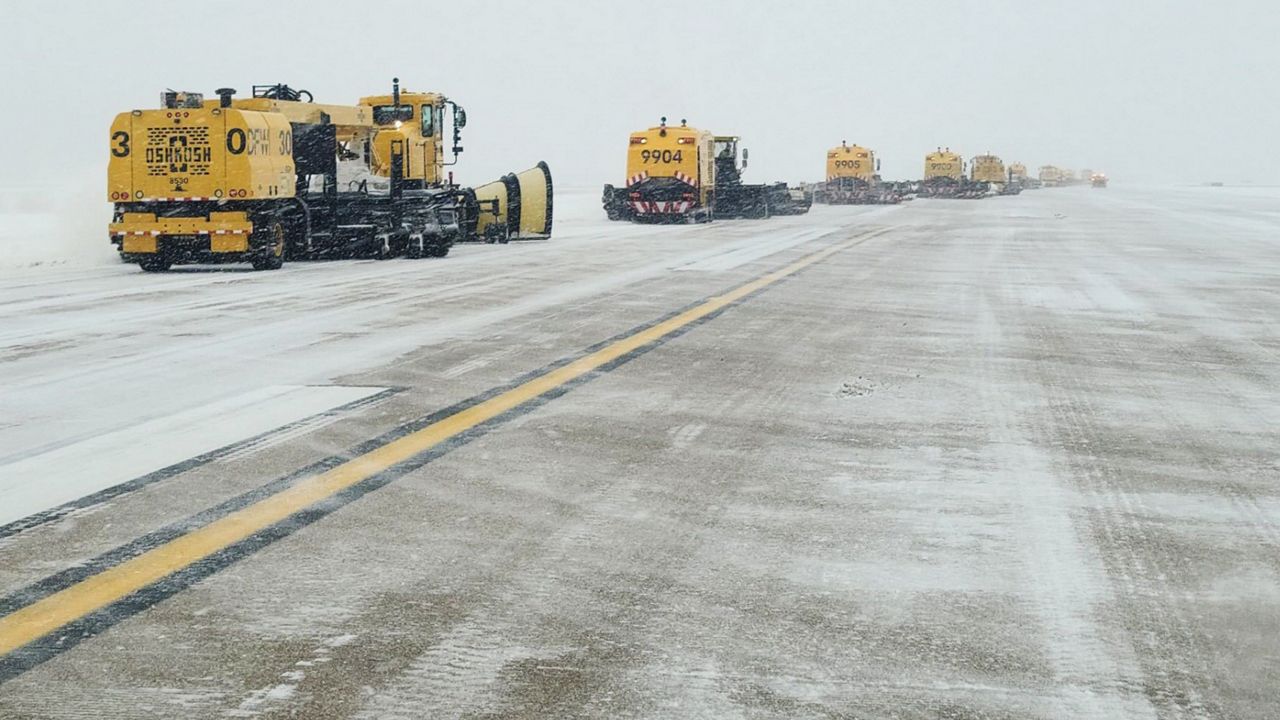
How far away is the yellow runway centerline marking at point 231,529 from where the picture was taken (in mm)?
3707

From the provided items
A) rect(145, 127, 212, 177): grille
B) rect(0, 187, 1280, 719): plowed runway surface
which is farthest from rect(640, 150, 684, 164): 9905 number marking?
rect(0, 187, 1280, 719): plowed runway surface

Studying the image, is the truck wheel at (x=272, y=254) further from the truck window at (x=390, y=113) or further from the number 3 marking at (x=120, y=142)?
the truck window at (x=390, y=113)

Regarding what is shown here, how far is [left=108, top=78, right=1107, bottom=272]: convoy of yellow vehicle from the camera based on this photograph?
63.5ft

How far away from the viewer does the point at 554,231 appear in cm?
3391

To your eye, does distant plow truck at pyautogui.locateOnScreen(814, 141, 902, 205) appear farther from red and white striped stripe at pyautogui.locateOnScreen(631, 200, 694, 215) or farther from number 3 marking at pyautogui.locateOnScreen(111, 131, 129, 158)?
number 3 marking at pyautogui.locateOnScreen(111, 131, 129, 158)

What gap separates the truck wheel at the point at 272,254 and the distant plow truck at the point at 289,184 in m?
0.02

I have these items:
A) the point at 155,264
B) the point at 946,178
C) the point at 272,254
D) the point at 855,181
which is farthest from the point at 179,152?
the point at 946,178

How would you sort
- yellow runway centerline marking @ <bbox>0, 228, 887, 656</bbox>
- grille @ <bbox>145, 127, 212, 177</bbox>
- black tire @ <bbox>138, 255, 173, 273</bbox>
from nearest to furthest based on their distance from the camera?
yellow runway centerline marking @ <bbox>0, 228, 887, 656</bbox> < black tire @ <bbox>138, 255, 173, 273</bbox> < grille @ <bbox>145, 127, 212, 177</bbox>

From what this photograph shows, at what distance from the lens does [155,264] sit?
19.4 m

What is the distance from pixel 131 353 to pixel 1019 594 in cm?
698

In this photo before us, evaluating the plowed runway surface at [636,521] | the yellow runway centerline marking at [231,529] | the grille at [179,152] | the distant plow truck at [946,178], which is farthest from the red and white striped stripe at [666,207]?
the distant plow truck at [946,178]

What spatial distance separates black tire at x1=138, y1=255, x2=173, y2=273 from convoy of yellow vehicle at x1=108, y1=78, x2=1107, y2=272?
0.02 m

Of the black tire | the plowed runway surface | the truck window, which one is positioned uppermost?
the truck window

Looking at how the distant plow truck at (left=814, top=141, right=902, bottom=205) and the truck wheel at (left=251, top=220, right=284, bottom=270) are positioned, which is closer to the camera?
the truck wheel at (left=251, top=220, right=284, bottom=270)
